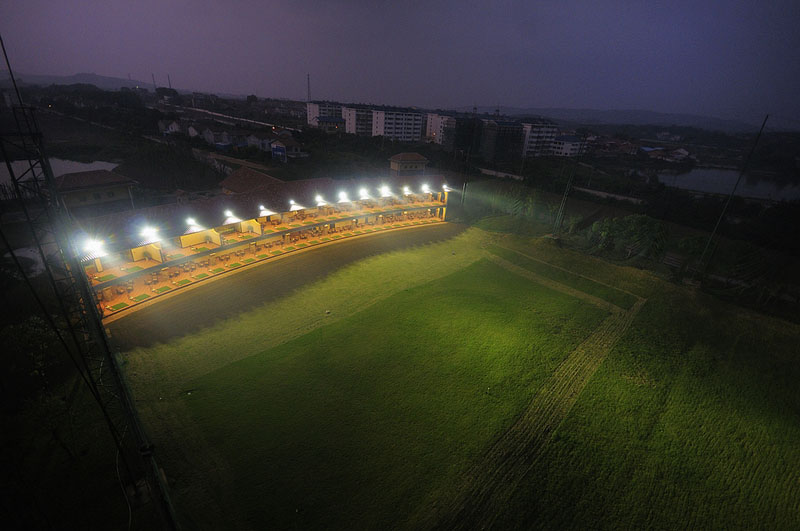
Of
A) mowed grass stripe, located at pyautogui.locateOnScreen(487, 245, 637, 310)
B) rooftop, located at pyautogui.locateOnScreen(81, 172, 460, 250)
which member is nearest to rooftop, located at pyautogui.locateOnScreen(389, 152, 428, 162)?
rooftop, located at pyautogui.locateOnScreen(81, 172, 460, 250)

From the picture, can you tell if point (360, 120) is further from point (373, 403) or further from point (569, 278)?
point (373, 403)

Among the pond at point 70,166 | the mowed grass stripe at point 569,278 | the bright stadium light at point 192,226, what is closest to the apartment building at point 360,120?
the pond at point 70,166

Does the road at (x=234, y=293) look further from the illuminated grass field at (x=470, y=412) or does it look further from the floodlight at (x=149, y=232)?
the floodlight at (x=149, y=232)

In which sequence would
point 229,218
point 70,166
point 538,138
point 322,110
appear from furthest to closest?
point 322,110, point 538,138, point 70,166, point 229,218

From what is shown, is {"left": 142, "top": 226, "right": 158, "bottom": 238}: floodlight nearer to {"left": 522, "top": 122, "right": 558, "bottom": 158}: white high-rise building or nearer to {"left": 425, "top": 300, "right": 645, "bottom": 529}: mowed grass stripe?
{"left": 425, "top": 300, "right": 645, "bottom": 529}: mowed grass stripe

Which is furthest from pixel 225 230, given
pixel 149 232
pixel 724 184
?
pixel 724 184

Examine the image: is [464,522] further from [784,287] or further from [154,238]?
[784,287]

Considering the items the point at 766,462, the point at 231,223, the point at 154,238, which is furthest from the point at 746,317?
the point at 154,238
